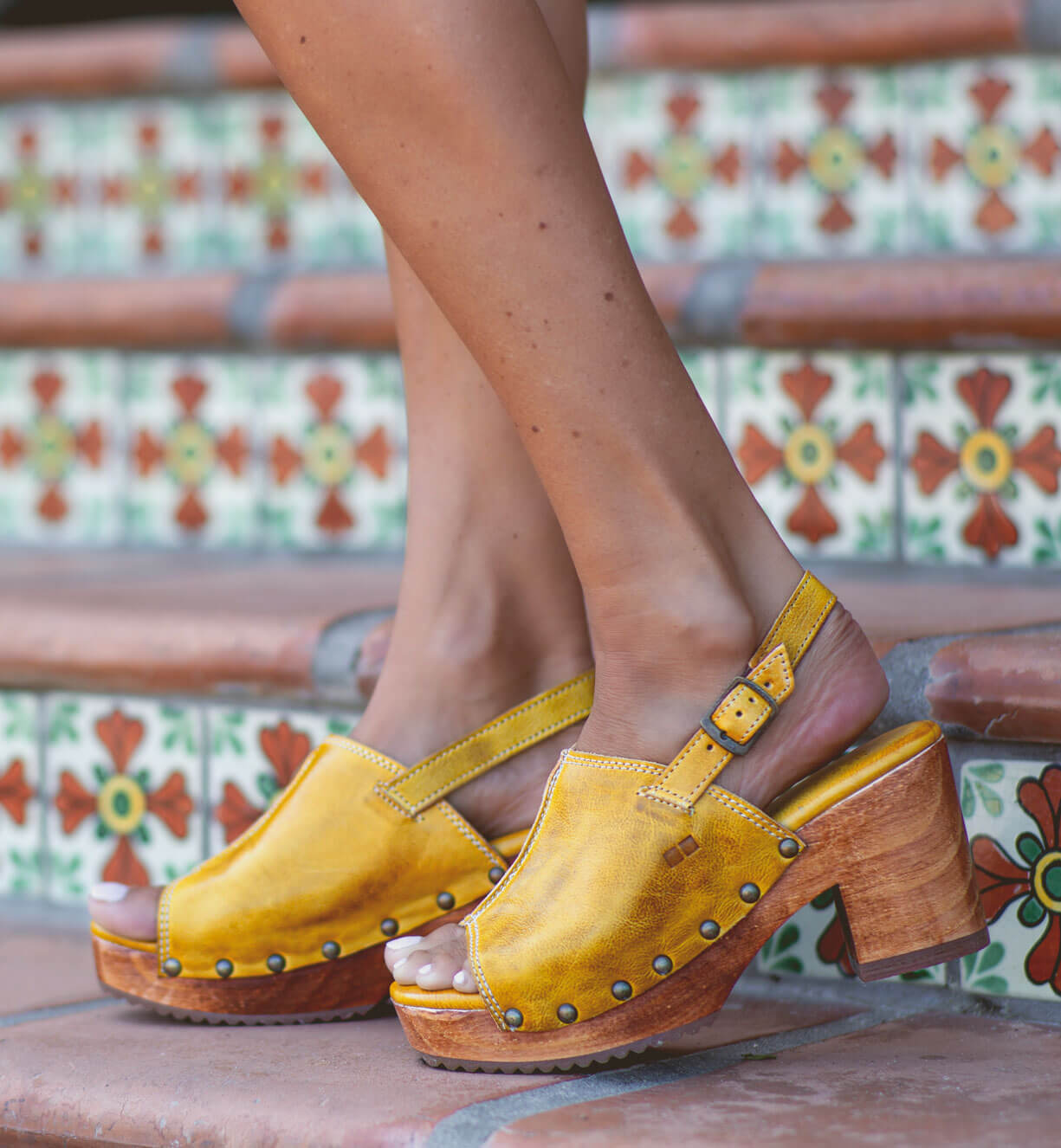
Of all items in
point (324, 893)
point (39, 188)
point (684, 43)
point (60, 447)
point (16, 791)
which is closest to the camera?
→ point (324, 893)

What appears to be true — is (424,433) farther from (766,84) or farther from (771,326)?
(766,84)

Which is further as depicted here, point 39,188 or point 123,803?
point 39,188

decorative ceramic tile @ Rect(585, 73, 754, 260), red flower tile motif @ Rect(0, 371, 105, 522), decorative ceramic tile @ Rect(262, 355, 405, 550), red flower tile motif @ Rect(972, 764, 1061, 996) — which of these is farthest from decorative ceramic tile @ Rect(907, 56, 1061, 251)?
red flower tile motif @ Rect(0, 371, 105, 522)

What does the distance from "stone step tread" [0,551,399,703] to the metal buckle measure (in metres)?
0.32

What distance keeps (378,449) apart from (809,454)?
14.9 inches

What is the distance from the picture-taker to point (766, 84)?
1.32m

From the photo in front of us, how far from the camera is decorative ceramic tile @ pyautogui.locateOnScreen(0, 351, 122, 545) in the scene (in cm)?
147

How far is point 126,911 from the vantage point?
2.53ft

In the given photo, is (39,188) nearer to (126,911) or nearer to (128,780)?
(128,780)

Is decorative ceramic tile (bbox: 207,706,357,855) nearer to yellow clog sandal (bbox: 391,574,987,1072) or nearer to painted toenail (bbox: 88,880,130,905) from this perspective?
painted toenail (bbox: 88,880,130,905)

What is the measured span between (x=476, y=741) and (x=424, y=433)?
0.16 m

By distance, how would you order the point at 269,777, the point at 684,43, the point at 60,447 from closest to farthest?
1. the point at 269,777
2. the point at 684,43
3. the point at 60,447

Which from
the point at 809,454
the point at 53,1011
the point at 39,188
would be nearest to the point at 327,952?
the point at 53,1011

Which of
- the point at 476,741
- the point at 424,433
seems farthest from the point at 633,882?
the point at 424,433
